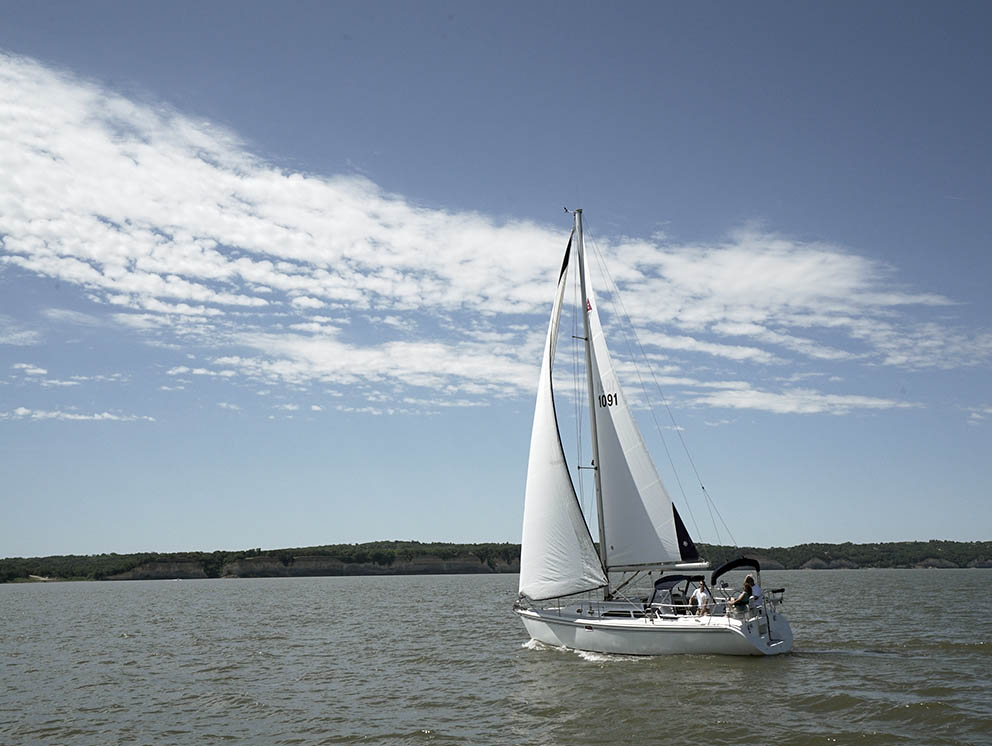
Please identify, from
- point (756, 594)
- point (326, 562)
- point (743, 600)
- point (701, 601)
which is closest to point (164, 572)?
point (326, 562)

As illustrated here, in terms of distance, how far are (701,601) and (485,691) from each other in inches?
268

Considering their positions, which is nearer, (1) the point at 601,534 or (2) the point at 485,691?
(2) the point at 485,691

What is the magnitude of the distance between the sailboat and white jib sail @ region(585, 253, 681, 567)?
0.03 meters

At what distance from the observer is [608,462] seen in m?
24.9

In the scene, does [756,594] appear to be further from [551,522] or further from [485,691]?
[485,691]

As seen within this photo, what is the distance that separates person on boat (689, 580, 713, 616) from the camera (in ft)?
71.4

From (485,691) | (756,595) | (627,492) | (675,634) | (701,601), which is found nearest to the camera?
(485,691)

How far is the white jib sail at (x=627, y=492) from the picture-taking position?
24109 mm

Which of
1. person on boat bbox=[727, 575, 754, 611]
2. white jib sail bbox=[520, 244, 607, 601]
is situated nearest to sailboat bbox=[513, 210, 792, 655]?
white jib sail bbox=[520, 244, 607, 601]

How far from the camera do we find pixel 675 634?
20906 millimetres

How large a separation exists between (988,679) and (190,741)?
18584mm

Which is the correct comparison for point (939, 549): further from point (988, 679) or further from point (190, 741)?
point (190, 741)

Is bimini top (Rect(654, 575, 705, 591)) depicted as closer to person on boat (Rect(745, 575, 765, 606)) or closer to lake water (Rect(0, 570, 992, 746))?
person on boat (Rect(745, 575, 765, 606))

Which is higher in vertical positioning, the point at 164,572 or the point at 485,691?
the point at 485,691
